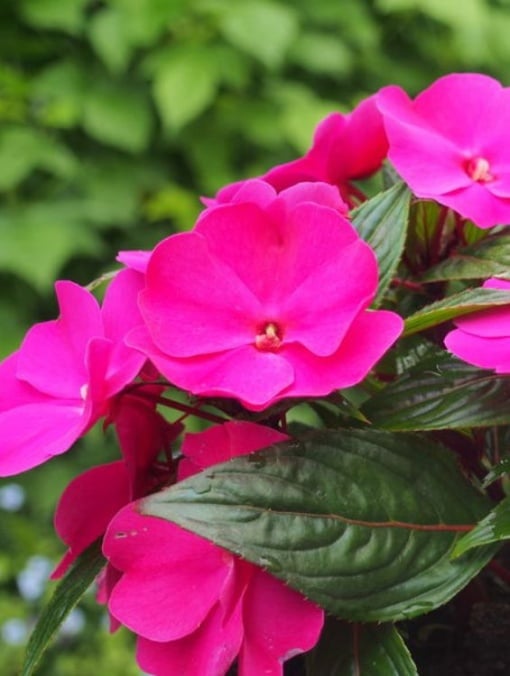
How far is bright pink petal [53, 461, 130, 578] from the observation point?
521 millimetres

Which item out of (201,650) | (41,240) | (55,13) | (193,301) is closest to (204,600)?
(201,650)

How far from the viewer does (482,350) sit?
1.47ft

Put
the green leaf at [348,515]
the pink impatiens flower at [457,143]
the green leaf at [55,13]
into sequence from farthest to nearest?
1. the green leaf at [55,13]
2. the pink impatiens flower at [457,143]
3. the green leaf at [348,515]

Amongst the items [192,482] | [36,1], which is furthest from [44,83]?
[192,482]

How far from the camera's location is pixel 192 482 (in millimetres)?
426

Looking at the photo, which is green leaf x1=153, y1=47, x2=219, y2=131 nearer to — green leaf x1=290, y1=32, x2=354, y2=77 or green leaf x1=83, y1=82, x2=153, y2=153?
green leaf x1=83, y1=82, x2=153, y2=153

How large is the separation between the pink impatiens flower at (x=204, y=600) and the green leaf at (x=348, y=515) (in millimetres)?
18

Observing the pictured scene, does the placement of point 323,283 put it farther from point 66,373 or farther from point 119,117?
point 119,117

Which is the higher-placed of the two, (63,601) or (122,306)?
(122,306)

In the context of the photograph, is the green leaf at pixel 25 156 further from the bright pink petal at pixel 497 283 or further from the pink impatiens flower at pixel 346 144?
the bright pink petal at pixel 497 283

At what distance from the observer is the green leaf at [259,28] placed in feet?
6.73

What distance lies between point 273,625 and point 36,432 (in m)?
0.13

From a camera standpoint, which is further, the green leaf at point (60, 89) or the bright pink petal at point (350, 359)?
the green leaf at point (60, 89)

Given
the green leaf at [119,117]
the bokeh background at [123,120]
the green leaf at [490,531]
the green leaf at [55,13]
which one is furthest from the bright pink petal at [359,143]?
the green leaf at [55,13]
